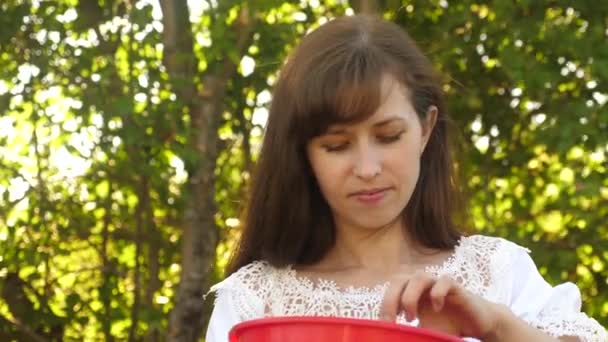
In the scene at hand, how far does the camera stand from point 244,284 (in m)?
2.26

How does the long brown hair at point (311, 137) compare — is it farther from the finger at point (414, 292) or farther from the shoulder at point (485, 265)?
the finger at point (414, 292)

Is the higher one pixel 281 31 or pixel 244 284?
pixel 281 31

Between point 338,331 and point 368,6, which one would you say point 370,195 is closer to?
point 338,331

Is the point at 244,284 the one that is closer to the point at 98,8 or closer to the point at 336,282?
the point at 336,282

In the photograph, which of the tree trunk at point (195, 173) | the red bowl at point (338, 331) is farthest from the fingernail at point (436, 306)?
the tree trunk at point (195, 173)

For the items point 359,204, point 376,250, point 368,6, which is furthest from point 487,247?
point 368,6

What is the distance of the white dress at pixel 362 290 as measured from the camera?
216 centimetres

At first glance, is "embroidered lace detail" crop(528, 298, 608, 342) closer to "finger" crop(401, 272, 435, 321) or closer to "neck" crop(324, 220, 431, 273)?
"neck" crop(324, 220, 431, 273)

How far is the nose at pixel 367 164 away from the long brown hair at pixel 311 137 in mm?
91

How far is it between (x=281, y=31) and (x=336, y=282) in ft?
5.25

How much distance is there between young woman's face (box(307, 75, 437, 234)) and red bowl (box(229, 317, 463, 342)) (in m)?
0.48

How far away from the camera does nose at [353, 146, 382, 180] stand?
77.6 inches

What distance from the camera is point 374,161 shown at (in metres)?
1.98

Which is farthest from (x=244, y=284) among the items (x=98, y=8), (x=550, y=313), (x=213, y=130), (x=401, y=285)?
(x=98, y=8)
